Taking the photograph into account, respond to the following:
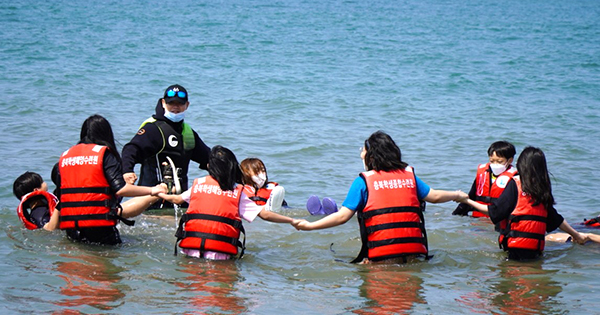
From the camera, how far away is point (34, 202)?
7.85m

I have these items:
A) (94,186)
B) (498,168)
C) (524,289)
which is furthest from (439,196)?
(94,186)

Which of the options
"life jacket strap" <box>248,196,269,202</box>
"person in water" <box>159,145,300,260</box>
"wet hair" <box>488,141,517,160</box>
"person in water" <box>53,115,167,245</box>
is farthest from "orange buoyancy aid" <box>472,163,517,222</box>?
"person in water" <box>53,115,167,245</box>

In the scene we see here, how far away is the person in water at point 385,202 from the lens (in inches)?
→ 255

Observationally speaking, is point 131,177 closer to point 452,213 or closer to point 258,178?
point 258,178

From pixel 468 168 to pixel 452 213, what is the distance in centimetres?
331

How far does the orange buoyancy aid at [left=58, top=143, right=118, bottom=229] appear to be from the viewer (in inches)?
265

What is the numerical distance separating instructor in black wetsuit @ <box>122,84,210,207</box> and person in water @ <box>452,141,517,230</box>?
3.52 meters

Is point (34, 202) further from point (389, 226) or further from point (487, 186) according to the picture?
point (487, 186)

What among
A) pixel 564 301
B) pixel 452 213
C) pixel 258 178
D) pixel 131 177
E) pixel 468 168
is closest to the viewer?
pixel 564 301

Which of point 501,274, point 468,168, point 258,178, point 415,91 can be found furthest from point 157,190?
point 415,91

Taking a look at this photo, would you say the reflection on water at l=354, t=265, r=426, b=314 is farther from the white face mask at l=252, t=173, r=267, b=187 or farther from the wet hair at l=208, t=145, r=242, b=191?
the white face mask at l=252, t=173, r=267, b=187

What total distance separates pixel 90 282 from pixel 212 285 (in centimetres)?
107

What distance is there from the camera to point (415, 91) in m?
22.2

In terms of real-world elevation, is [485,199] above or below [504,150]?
below
